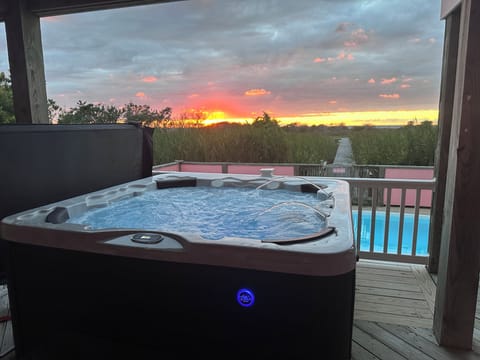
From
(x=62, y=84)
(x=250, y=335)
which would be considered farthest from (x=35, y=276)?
(x=62, y=84)

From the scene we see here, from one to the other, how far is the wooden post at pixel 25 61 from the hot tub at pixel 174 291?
5.00 ft

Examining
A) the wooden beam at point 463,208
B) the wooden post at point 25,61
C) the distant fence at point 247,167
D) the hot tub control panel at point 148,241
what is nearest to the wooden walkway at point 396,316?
the wooden beam at point 463,208

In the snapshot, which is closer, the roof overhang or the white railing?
the roof overhang

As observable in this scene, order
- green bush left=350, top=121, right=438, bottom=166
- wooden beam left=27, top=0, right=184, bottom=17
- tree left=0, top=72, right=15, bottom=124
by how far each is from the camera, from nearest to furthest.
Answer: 1. wooden beam left=27, top=0, right=184, bottom=17
2. tree left=0, top=72, right=15, bottom=124
3. green bush left=350, top=121, right=438, bottom=166

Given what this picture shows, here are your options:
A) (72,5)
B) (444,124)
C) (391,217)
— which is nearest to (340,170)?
(391,217)

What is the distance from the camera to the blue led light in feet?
3.52

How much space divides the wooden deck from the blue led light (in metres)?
0.93

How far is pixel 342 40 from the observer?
4.36 m

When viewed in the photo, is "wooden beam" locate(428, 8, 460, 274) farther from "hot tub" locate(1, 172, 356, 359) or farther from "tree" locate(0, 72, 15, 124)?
"tree" locate(0, 72, 15, 124)

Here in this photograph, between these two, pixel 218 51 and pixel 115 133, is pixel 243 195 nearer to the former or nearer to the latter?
pixel 115 133

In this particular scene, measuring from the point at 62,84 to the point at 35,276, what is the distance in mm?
3895

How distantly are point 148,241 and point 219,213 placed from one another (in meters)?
0.97

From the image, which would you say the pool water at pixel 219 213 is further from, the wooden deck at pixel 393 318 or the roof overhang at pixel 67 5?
the roof overhang at pixel 67 5

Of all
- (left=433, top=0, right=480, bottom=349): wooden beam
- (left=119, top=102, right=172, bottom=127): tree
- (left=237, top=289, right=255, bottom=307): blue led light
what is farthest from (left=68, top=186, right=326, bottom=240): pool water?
(left=119, top=102, right=172, bottom=127): tree
